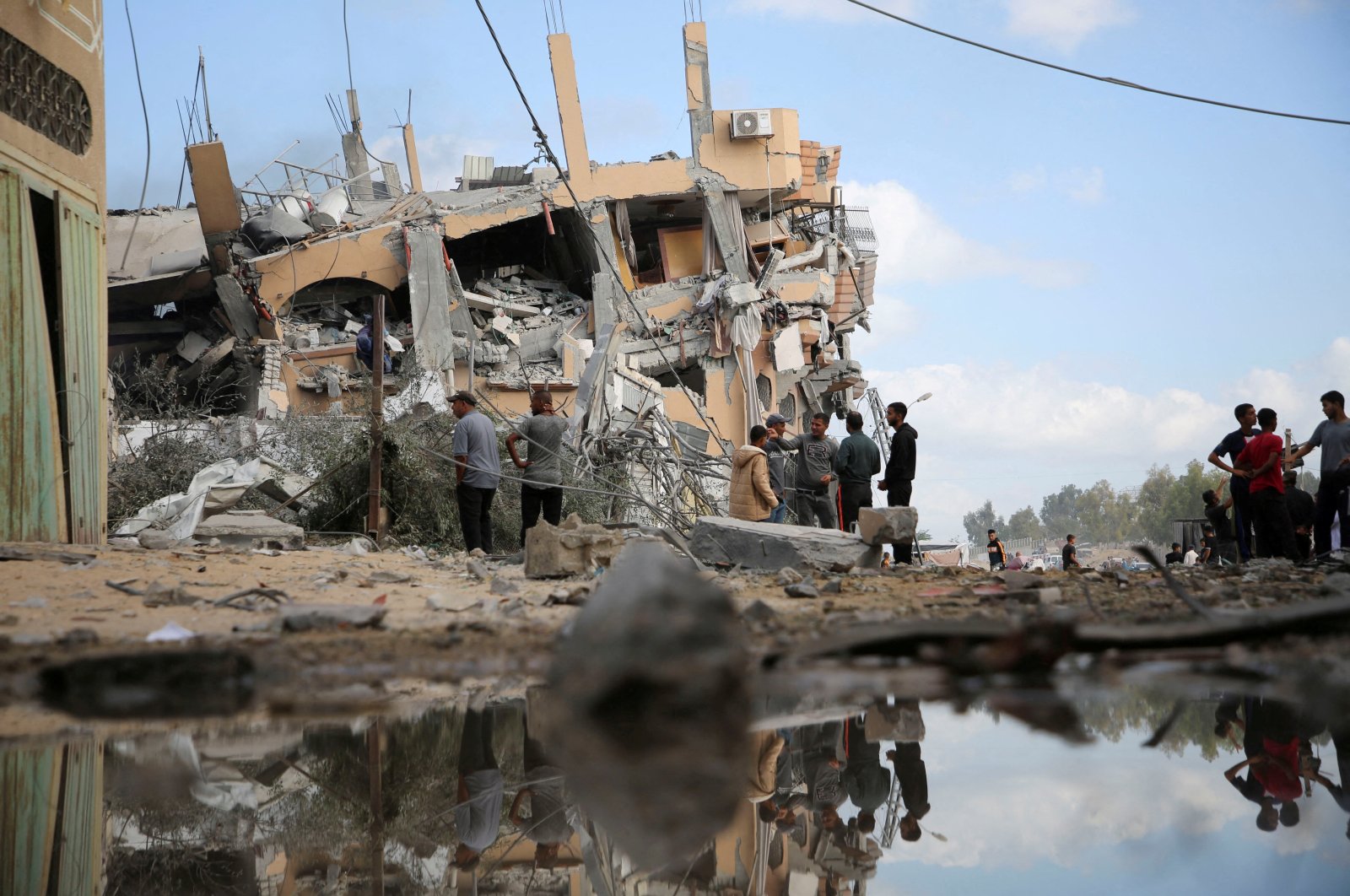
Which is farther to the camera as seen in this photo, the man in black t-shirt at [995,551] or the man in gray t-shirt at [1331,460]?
the man in black t-shirt at [995,551]

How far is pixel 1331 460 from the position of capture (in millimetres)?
8742

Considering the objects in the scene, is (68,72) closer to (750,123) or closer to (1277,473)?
(1277,473)

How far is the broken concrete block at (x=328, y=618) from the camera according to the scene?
15.6 ft

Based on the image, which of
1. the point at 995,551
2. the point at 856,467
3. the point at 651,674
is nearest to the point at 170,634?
the point at 651,674

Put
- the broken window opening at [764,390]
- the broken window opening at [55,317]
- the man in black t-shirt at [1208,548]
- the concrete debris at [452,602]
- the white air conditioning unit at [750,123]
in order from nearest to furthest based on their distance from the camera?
the concrete debris at [452,602] → the broken window opening at [55,317] → the man in black t-shirt at [1208,548] → the white air conditioning unit at [750,123] → the broken window opening at [764,390]

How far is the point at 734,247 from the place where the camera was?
88.6ft

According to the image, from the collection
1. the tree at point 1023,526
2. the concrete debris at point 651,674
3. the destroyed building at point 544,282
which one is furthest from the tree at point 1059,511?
the concrete debris at point 651,674

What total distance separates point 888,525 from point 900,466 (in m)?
1.07

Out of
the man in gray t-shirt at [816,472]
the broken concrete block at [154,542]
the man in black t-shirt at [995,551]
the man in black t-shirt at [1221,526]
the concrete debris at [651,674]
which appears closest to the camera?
the concrete debris at [651,674]

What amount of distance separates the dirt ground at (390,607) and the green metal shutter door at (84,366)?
0.55 metres

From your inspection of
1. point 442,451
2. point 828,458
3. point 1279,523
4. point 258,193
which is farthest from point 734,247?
point 1279,523

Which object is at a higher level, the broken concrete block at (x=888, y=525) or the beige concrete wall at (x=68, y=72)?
the beige concrete wall at (x=68, y=72)

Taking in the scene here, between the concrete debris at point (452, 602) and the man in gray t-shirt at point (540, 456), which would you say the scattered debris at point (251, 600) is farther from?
the man in gray t-shirt at point (540, 456)

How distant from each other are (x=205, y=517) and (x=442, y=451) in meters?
3.41
